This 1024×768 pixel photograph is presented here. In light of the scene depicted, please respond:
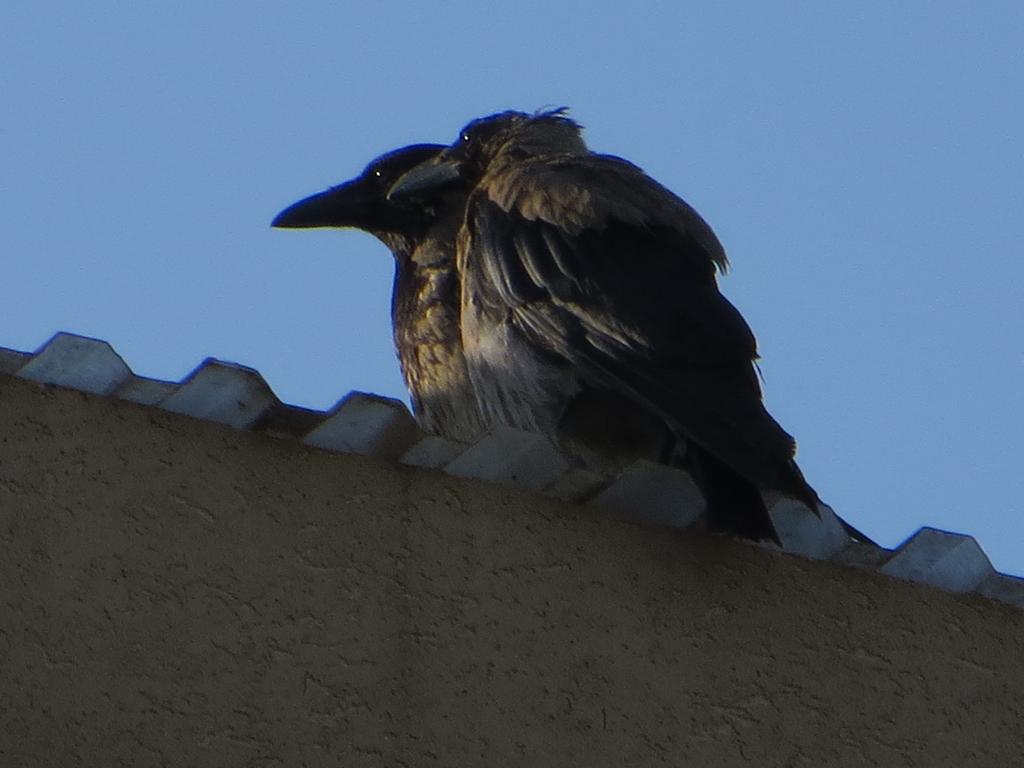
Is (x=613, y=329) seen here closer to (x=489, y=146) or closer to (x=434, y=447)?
(x=434, y=447)

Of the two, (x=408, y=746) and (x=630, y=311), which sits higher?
(x=630, y=311)

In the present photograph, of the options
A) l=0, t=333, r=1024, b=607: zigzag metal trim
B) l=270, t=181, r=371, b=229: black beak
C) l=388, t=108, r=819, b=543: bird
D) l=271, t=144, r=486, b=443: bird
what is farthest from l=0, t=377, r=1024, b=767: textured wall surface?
l=270, t=181, r=371, b=229: black beak

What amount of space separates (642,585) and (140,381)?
4.00 feet

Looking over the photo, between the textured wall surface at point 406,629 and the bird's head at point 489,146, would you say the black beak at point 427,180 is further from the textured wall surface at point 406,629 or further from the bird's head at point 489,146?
the textured wall surface at point 406,629

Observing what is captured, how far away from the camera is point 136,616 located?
4.69m

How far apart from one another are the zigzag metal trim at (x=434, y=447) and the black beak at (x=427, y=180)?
10.1ft

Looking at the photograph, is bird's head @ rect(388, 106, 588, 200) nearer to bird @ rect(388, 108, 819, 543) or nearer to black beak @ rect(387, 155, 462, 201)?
black beak @ rect(387, 155, 462, 201)

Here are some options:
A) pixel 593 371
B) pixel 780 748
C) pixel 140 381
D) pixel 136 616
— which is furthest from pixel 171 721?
pixel 593 371

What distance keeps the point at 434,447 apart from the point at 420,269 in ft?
9.98

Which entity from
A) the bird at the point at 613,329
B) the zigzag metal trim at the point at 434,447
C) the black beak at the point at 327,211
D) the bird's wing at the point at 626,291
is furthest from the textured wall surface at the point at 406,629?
the black beak at the point at 327,211

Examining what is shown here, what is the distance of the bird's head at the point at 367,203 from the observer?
8.39 metres

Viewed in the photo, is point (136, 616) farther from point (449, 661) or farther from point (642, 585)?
point (642, 585)

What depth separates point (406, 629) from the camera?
4.76 metres

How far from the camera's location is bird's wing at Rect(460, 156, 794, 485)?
5.71 meters
